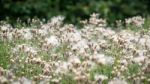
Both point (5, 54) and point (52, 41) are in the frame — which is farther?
point (5, 54)

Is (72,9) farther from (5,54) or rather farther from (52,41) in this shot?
(52,41)

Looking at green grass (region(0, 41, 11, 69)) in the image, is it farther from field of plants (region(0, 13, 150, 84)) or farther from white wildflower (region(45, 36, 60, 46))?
white wildflower (region(45, 36, 60, 46))

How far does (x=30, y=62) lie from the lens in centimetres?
562

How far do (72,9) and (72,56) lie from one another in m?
7.91

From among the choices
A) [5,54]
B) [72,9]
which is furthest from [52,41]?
[72,9]

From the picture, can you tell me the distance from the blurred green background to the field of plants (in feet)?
18.4

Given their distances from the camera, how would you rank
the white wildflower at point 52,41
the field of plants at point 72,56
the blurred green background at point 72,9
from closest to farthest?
the field of plants at point 72,56
the white wildflower at point 52,41
the blurred green background at point 72,9

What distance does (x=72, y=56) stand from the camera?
5531mm

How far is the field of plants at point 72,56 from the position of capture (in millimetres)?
5000

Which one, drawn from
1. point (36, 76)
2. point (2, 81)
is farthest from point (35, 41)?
point (2, 81)

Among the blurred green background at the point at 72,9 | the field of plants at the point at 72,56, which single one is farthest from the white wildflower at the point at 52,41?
the blurred green background at the point at 72,9

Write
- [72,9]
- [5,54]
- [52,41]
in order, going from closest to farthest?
[52,41], [5,54], [72,9]

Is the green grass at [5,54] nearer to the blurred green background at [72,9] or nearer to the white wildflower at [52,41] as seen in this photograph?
the white wildflower at [52,41]

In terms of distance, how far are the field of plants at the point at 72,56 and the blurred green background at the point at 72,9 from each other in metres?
5.60
